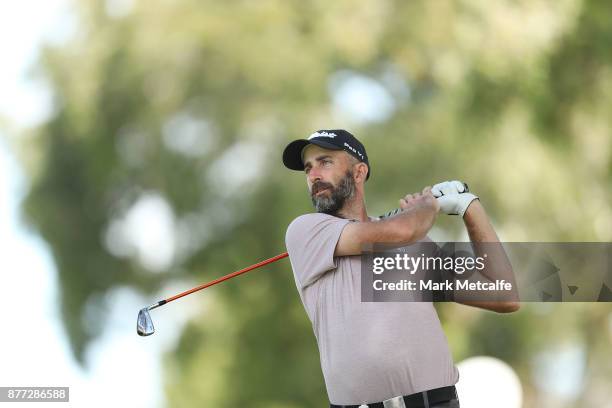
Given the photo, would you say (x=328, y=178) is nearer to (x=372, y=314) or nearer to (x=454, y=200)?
(x=454, y=200)

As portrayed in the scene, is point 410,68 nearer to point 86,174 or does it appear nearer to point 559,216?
point 559,216

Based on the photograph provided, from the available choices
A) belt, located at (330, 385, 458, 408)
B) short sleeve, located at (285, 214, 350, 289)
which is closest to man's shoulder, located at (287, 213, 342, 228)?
short sleeve, located at (285, 214, 350, 289)

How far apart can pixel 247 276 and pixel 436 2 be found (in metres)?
2.93

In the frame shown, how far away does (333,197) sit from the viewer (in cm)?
312

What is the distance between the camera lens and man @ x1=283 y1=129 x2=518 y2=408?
9.11ft

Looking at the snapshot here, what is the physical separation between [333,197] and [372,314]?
45 centimetres

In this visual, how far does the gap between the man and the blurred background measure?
16.4 feet

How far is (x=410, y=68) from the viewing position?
9375 mm

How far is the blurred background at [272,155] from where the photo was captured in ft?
27.5

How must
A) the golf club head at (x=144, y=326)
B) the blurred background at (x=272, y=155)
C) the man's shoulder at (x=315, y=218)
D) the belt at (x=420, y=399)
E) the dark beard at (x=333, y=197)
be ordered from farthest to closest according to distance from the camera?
the blurred background at (x=272, y=155), the golf club head at (x=144, y=326), the dark beard at (x=333, y=197), the man's shoulder at (x=315, y=218), the belt at (x=420, y=399)

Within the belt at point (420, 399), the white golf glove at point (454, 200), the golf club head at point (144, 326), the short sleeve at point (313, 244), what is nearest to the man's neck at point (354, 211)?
the short sleeve at point (313, 244)
